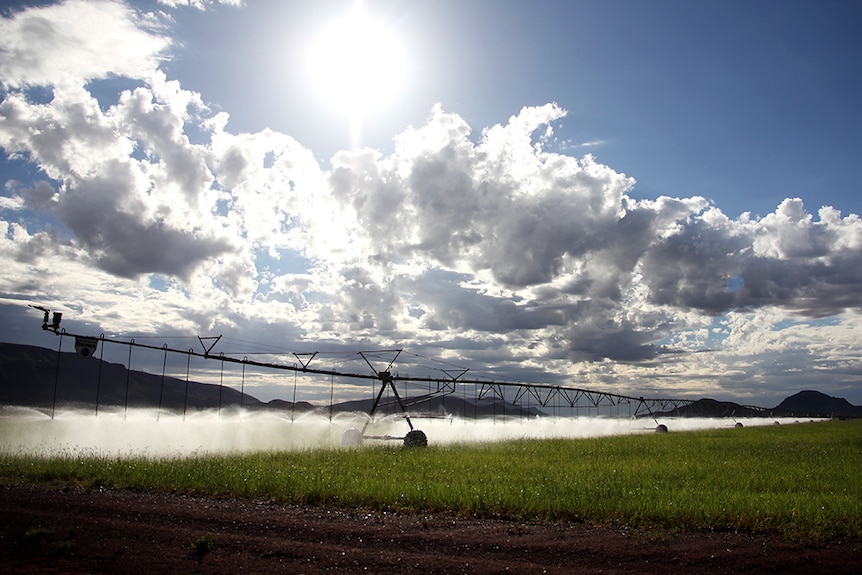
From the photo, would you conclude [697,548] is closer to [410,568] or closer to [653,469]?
[410,568]

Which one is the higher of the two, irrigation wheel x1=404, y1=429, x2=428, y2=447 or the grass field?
the grass field

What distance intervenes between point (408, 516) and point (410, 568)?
15.5ft

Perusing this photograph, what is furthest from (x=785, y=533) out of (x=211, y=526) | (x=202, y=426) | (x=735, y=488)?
(x=202, y=426)

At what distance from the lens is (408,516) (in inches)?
674

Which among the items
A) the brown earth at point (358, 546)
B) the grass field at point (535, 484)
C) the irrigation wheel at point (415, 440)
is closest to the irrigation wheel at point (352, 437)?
the irrigation wheel at point (415, 440)

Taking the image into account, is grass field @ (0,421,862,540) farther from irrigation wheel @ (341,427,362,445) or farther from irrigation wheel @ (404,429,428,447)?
irrigation wheel @ (341,427,362,445)

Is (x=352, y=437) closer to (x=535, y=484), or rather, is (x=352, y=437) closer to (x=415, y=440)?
(x=415, y=440)

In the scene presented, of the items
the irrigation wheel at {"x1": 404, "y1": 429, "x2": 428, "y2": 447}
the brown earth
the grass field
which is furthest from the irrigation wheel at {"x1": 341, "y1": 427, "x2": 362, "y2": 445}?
the brown earth

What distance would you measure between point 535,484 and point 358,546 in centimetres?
958

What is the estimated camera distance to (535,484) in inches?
855

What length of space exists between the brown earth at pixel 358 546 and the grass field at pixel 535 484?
→ 124cm

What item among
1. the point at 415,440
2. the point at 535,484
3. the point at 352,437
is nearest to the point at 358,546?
the point at 535,484

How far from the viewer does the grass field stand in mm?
16609

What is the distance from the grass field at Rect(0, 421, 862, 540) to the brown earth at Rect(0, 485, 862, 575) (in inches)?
48.9
